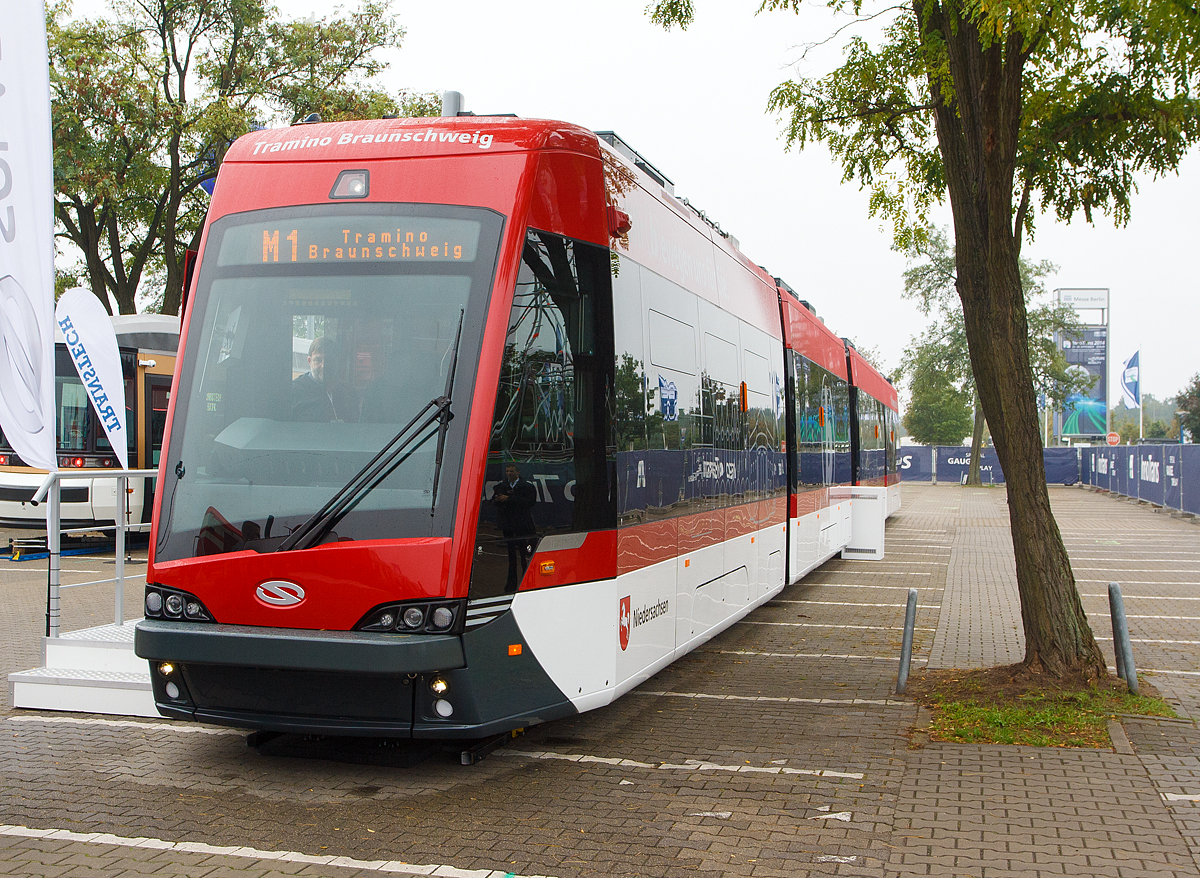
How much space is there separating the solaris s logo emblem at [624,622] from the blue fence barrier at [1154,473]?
88.1 feet

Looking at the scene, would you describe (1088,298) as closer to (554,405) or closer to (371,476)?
(554,405)

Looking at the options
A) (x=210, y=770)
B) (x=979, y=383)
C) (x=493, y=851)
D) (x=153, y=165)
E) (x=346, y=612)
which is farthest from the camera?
(x=153, y=165)

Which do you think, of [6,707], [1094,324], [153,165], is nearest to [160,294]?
[153,165]

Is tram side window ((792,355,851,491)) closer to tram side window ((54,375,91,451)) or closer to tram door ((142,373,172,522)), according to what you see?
tram door ((142,373,172,522))

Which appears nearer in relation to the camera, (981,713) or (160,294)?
(981,713)

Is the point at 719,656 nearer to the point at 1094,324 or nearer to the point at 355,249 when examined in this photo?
the point at 355,249

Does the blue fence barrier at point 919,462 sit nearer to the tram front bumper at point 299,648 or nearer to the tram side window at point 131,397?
the tram side window at point 131,397

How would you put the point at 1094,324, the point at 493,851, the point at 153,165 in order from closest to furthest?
the point at 493,851 < the point at 153,165 < the point at 1094,324

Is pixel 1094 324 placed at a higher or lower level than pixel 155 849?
higher

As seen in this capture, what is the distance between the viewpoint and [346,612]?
5.38 metres

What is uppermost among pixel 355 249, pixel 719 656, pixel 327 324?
pixel 355 249

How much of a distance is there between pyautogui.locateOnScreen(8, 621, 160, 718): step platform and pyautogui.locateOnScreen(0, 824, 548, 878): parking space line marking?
220 cm

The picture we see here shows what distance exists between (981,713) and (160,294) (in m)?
33.1

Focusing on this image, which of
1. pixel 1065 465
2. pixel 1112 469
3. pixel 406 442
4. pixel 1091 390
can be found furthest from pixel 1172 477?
pixel 406 442
